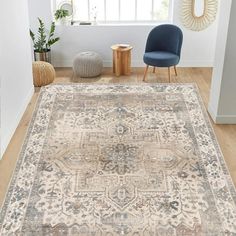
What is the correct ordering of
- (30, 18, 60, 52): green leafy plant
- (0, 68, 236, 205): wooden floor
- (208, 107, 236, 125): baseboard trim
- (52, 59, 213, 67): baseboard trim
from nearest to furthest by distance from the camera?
(0, 68, 236, 205): wooden floor < (208, 107, 236, 125): baseboard trim < (30, 18, 60, 52): green leafy plant < (52, 59, 213, 67): baseboard trim

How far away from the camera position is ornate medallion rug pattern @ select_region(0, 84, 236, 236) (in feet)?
9.37

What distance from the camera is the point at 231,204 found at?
3057 millimetres

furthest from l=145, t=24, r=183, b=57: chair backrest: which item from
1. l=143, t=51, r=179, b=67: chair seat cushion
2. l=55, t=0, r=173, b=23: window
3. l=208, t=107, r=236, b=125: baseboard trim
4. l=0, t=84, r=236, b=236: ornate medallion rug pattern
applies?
l=208, t=107, r=236, b=125: baseboard trim

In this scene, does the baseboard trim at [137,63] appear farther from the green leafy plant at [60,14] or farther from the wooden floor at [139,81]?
the green leafy plant at [60,14]

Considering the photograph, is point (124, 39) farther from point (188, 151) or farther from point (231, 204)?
point (231, 204)

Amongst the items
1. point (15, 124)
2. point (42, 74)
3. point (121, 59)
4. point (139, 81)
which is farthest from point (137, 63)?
point (15, 124)

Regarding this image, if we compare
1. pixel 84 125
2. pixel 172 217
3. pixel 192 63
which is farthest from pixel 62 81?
pixel 172 217

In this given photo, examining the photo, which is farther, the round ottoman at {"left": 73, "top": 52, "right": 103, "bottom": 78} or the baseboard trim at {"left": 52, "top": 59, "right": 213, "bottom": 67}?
the baseboard trim at {"left": 52, "top": 59, "right": 213, "bottom": 67}

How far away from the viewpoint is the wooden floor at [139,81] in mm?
3580

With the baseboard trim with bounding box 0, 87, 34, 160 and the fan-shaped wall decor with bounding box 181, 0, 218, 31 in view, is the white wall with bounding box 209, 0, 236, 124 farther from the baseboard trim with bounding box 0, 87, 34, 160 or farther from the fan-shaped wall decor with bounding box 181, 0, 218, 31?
the baseboard trim with bounding box 0, 87, 34, 160

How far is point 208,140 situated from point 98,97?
169 centimetres

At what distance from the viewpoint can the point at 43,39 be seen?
607cm

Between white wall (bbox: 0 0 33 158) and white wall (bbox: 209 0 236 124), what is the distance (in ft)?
7.20

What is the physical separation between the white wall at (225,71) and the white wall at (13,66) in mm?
2195
